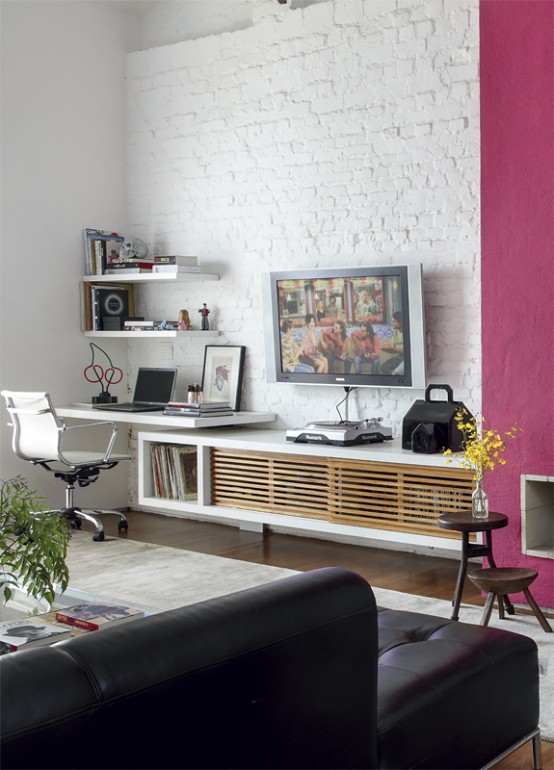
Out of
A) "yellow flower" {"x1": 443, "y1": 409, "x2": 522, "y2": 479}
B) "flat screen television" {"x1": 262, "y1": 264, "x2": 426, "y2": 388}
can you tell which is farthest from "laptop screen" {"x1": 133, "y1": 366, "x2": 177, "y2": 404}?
"yellow flower" {"x1": 443, "y1": 409, "x2": 522, "y2": 479}

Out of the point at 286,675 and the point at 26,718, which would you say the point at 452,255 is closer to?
the point at 286,675

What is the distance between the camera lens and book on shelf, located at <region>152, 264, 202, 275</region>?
5.96m

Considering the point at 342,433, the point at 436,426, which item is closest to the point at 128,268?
the point at 342,433

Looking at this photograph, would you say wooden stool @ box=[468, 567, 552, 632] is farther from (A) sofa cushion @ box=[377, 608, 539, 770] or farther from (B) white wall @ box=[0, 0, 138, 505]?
(B) white wall @ box=[0, 0, 138, 505]

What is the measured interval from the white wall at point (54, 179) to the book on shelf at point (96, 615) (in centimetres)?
327

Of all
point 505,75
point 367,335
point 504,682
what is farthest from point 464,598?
point 505,75

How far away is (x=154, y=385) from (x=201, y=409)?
83 cm

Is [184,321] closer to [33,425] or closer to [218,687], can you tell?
[33,425]

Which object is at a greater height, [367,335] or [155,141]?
[155,141]

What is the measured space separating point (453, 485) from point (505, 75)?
1.90 meters

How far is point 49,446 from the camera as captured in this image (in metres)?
5.53

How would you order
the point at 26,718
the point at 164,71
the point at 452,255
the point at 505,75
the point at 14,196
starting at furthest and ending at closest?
the point at 164,71 → the point at 14,196 → the point at 452,255 → the point at 505,75 → the point at 26,718

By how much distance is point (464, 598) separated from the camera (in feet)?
14.1

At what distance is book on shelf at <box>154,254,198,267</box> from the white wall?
27.0 inches
